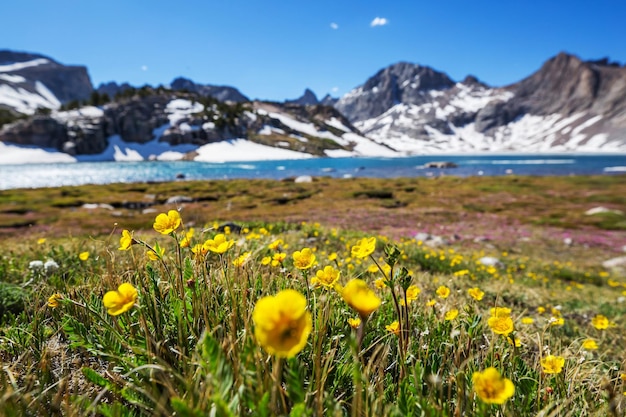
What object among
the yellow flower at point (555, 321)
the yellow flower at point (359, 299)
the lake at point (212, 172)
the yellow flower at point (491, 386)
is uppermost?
the yellow flower at point (359, 299)

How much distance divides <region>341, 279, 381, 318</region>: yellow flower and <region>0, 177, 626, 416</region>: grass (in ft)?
A: 0.32

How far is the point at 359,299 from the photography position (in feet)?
4.25

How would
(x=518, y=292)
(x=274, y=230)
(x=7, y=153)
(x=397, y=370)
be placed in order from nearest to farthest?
(x=397, y=370) → (x=518, y=292) → (x=274, y=230) → (x=7, y=153)

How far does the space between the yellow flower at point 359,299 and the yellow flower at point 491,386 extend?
17.5 inches

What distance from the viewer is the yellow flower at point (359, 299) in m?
1.27

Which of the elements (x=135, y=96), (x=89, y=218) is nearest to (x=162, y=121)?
(x=135, y=96)

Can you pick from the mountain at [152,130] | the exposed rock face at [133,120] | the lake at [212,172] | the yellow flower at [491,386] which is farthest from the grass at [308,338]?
the exposed rock face at [133,120]

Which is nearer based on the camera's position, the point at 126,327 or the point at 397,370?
the point at 126,327

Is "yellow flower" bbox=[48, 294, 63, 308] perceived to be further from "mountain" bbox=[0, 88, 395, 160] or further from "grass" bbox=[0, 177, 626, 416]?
"mountain" bbox=[0, 88, 395, 160]

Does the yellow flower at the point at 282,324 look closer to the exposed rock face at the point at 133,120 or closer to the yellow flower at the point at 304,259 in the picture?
the yellow flower at the point at 304,259

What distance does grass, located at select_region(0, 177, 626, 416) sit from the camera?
53.1 inches

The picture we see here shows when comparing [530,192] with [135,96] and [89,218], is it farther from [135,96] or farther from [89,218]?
[135,96]

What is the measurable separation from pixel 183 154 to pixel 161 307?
157783 mm

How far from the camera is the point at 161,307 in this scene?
6.69 feet
